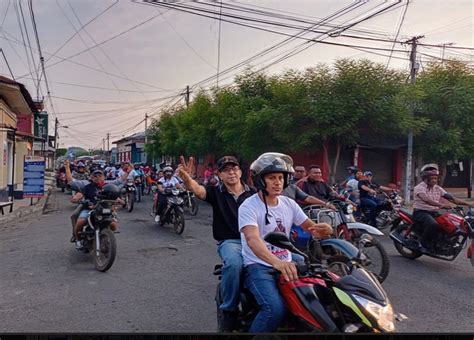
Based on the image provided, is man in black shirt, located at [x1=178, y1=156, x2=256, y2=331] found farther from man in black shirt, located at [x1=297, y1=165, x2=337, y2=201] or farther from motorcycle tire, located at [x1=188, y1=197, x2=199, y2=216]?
motorcycle tire, located at [x1=188, y1=197, x2=199, y2=216]

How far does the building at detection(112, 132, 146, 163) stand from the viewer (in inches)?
1774

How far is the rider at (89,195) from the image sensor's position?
18.9ft

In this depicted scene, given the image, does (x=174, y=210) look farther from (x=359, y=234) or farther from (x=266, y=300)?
(x=266, y=300)

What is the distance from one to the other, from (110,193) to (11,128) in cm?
752

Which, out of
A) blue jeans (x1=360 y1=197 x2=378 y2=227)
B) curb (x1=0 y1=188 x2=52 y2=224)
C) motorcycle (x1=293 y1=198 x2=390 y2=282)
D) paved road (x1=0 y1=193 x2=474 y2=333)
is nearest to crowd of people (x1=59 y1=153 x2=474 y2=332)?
paved road (x1=0 y1=193 x2=474 y2=333)


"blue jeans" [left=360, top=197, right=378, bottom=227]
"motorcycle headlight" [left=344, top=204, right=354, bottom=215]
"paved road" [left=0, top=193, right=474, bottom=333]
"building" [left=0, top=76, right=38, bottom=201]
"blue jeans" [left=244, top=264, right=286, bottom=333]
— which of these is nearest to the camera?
"blue jeans" [left=244, top=264, right=286, bottom=333]

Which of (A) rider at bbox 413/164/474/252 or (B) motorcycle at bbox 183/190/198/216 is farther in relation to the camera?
(B) motorcycle at bbox 183/190/198/216

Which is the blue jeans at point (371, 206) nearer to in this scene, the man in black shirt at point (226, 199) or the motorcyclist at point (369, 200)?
the motorcyclist at point (369, 200)

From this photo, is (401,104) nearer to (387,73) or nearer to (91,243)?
(387,73)

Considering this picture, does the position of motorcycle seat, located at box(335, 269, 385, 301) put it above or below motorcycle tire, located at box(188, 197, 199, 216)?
above

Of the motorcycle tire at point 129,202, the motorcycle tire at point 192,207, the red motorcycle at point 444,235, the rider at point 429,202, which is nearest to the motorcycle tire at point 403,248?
the red motorcycle at point 444,235

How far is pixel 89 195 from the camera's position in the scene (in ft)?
19.4

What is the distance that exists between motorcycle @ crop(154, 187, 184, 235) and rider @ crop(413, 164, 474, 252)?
14.3 feet

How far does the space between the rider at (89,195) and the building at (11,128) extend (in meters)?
5.52
